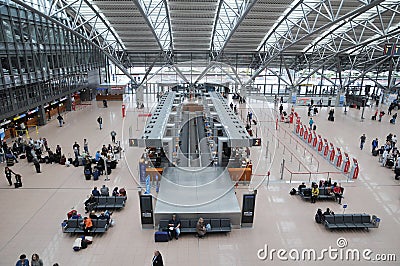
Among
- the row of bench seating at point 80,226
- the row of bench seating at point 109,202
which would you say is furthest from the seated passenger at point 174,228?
the row of bench seating at point 109,202

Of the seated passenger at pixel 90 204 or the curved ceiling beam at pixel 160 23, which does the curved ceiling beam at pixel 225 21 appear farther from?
the seated passenger at pixel 90 204

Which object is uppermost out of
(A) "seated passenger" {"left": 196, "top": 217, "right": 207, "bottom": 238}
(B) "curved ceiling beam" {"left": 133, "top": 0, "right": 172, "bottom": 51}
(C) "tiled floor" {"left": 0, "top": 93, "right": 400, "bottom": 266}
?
(B) "curved ceiling beam" {"left": 133, "top": 0, "right": 172, "bottom": 51}

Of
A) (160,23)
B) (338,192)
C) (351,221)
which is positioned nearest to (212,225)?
(351,221)

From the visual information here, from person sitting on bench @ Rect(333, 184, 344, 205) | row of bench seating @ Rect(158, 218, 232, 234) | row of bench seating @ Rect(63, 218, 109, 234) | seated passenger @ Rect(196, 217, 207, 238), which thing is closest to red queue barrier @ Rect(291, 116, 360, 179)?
person sitting on bench @ Rect(333, 184, 344, 205)

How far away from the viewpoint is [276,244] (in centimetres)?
1020

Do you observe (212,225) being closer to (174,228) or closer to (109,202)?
(174,228)

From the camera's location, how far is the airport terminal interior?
10164mm

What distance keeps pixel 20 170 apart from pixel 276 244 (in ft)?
47.9

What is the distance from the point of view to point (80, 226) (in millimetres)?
10680

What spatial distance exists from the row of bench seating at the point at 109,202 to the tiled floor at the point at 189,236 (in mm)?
312

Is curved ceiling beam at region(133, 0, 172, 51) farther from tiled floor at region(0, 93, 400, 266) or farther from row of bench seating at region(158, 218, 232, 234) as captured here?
row of bench seating at region(158, 218, 232, 234)

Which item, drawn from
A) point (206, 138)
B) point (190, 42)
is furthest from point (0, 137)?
point (190, 42)

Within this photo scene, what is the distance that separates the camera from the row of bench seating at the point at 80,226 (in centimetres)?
1055

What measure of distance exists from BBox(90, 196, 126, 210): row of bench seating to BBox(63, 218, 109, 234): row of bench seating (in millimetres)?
1420
